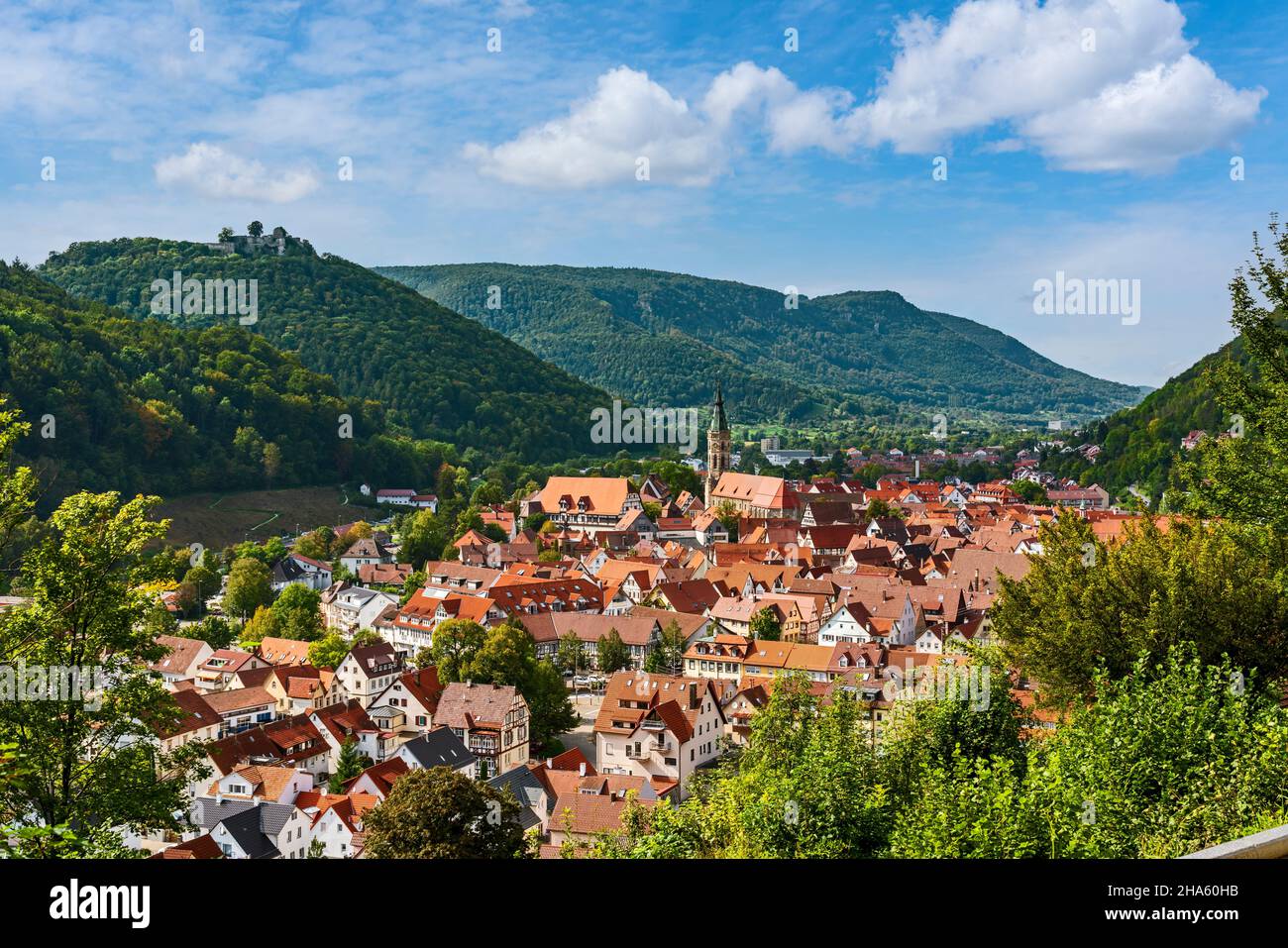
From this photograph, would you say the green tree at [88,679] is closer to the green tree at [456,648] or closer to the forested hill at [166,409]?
the green tree at [456,648]

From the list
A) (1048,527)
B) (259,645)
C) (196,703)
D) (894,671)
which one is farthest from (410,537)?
(1048,527)

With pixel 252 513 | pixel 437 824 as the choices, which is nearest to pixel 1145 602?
pixel 437 824

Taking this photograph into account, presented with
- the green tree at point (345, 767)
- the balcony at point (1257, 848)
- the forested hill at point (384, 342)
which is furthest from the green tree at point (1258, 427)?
the forested hill at point (384, 342)

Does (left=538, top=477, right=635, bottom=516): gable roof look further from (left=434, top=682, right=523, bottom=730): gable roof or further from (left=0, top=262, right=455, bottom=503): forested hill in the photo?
(left=434, top=682, right=523, bottom=730): gable roof

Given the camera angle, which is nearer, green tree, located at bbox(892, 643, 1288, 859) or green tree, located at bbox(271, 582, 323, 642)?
green tree, located at bbox(892, 643, 1288, 859)

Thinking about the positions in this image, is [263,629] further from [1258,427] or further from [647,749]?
[1258,427]

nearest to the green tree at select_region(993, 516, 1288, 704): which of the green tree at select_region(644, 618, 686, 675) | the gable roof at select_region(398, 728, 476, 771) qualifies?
the gable roof at select_region(398, 728, 476, 771)
